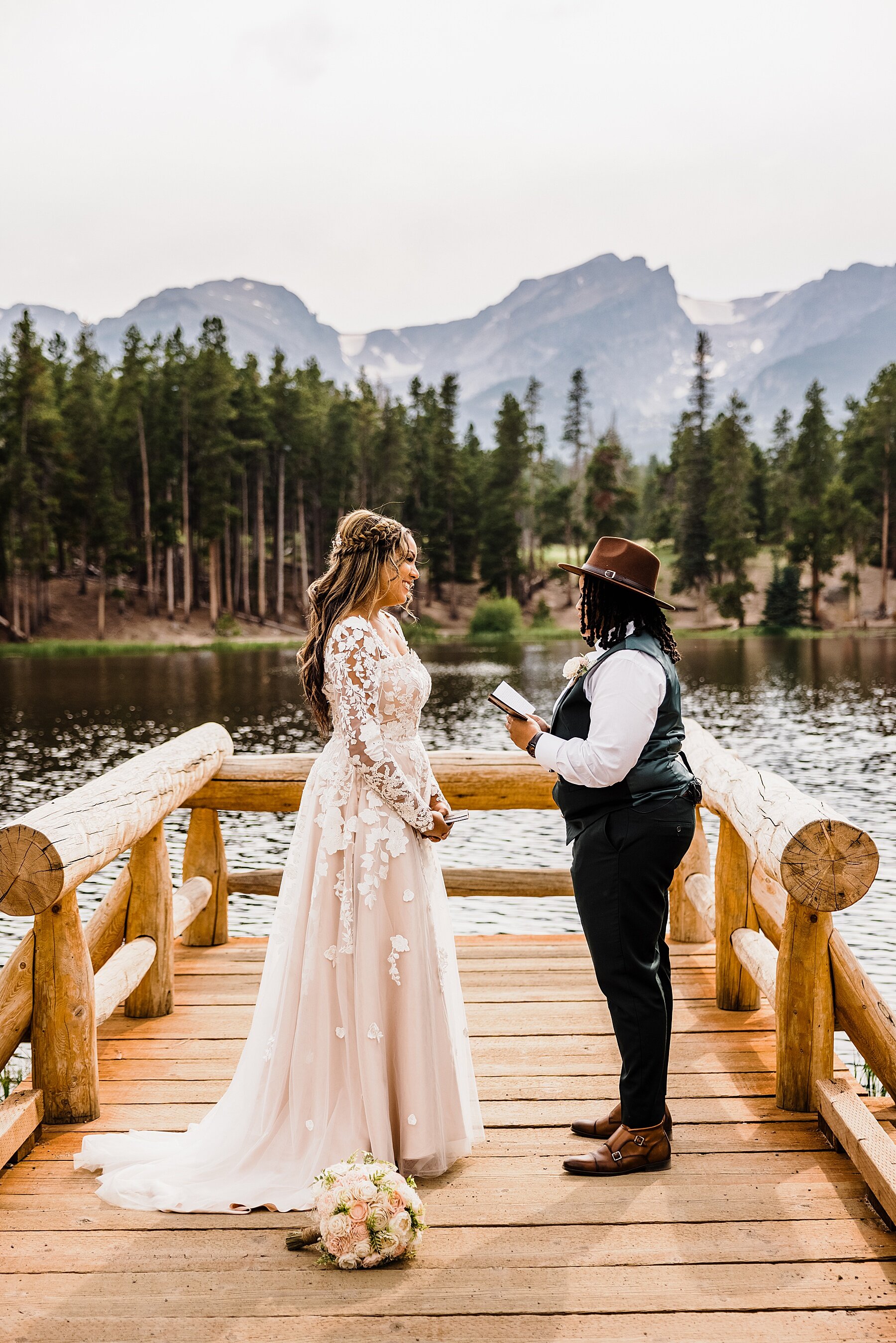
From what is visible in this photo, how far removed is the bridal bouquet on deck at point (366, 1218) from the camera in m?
2.90

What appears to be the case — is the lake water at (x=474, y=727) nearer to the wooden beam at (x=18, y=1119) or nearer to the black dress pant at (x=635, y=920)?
the black dress pant at (x=635, y=920)

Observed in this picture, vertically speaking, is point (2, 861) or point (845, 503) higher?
point (845, 503)

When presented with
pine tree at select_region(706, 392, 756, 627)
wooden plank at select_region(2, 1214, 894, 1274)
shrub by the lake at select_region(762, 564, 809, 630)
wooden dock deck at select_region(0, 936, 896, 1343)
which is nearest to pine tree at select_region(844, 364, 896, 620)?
shrub by the lake at select_region(762, 564, 809, 630)

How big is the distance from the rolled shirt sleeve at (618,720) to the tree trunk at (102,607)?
5371cm

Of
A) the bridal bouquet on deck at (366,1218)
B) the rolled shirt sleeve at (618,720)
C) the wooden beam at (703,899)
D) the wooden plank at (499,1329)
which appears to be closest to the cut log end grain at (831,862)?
the rolled shirt sleeve at (618,720)

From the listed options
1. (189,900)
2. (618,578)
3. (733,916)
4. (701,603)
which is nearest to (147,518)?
(701,603)

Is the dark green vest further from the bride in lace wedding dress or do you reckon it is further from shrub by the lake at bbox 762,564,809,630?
shrub by the lake at bbox 762,564,809,630

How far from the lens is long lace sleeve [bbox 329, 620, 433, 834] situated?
11.5 ft

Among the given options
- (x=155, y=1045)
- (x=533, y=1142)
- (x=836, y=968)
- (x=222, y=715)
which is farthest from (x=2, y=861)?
(x=222, y=715)

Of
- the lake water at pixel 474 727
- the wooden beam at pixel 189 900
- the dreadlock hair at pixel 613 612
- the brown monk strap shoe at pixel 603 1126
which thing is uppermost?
the dreadlock hair at pixel 613 612

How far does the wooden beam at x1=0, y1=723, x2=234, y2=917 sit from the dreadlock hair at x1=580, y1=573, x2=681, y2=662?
70.6 inches

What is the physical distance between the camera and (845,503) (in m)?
64.6

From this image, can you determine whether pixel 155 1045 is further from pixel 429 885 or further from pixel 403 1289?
pixel 403 1289

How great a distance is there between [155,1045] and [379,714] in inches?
80.4
